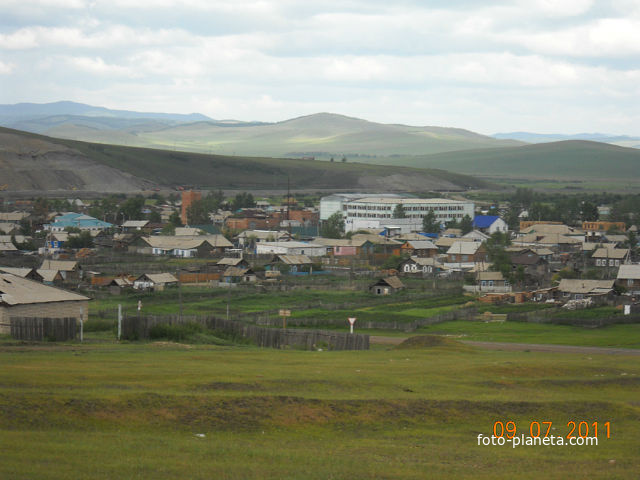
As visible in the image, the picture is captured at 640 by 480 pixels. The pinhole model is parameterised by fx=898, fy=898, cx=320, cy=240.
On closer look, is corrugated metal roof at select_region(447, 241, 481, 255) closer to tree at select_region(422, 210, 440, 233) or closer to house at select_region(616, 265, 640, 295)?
house at select_region(616, 265, 640, 295)

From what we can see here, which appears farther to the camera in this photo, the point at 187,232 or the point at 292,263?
the point at 187,232

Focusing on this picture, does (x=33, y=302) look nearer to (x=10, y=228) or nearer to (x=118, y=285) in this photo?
(x=118, y=285)

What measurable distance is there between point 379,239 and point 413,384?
258ft

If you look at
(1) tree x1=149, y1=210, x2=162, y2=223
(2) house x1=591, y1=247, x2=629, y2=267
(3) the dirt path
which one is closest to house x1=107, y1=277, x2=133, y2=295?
(3) the dirt path

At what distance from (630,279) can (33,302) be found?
4377 cm

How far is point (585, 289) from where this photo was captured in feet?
200

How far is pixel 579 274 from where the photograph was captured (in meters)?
71.8

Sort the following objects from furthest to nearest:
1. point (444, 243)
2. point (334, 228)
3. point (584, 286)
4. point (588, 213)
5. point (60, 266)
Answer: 1. point (588, 213)
2. point (334, 228)
3. point (444, 243)
4. point (60, 266)
5. point (584, 286)

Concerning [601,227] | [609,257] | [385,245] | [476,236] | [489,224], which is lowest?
Result: [385,245]

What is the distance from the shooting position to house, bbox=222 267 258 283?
229 ft

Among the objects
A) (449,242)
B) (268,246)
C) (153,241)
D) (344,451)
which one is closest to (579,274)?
(449,242)

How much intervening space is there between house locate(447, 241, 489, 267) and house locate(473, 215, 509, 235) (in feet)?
105

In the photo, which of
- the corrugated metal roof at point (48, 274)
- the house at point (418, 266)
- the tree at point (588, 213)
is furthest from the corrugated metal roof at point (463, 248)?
the tree at point (588, 213)

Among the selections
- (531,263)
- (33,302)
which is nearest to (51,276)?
(33,302)
